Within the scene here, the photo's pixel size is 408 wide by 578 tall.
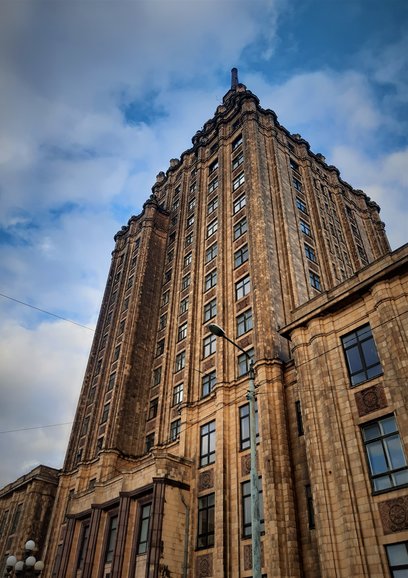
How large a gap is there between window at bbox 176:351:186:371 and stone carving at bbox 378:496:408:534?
859 inches

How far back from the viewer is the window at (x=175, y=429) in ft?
107

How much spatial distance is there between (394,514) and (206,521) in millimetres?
12845

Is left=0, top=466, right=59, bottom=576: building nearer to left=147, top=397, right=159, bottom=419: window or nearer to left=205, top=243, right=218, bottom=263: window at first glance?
left=147, top=397, right=159, bottom=419: window

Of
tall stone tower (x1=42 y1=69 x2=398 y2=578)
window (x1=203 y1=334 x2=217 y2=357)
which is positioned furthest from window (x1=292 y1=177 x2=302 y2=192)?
window (x1=203 y1=334 x2=217 y2=357)

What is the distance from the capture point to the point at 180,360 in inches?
1486

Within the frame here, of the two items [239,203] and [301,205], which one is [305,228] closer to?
[301,205]

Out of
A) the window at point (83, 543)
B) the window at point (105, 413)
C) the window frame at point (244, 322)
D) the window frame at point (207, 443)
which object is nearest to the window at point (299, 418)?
the window frame at point (207, 443)

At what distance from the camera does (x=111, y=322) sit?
164 feet

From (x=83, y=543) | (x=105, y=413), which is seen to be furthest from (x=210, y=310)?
(x=83, y=543)

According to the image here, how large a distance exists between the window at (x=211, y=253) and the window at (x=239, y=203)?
154 inches

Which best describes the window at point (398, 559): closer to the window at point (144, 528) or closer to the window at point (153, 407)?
the window at point (144, 528)

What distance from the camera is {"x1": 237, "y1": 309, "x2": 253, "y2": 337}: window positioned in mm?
31534

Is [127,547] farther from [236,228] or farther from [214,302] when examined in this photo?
[236,228]

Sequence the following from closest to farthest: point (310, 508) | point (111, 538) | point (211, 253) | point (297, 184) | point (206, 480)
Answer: point (310, 508), point (206, 480), point (111, 538), point (211, 253), point (297, 184)
